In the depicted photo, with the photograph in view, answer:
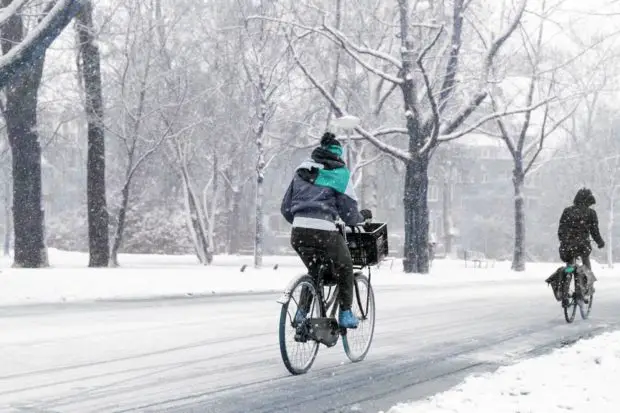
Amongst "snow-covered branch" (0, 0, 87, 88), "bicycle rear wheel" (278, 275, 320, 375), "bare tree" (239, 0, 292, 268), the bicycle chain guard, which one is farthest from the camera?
"bare tree" (239, 0, 292, 268)

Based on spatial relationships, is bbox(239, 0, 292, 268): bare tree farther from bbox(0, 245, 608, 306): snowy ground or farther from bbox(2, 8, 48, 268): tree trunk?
bbox(2, 8, 48, 268): tree trunk

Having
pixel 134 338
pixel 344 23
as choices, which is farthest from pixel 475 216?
pixel 134 338

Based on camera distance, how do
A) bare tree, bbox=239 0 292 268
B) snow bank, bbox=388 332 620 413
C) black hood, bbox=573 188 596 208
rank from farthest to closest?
1. bare tree, bbox=239 0 292 268
2. black hood, bbox=573 188 596 208
3. snow bank, bbox=388 332 620 413

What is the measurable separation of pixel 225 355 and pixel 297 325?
5.39 ft

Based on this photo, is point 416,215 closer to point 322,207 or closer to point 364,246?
point 364,246

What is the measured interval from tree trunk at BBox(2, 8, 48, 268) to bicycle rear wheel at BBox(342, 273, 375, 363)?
17.1 meters

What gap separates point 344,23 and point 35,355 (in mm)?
28160

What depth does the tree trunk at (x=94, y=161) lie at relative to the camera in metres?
26.1

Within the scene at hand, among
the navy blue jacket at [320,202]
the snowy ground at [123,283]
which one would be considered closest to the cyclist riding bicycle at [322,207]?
the navy blue jacket at [320,202]

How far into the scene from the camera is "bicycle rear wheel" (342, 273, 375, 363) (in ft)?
26.3

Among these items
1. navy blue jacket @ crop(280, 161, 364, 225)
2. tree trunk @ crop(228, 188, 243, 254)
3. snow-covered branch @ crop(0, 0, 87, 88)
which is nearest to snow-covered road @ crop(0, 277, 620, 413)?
navy blue jacket @ crop(280, 161, 364, 225)

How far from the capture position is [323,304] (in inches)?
292

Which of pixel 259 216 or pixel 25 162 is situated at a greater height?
pixel 25 162

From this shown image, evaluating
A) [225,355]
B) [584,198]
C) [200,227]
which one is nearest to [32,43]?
[225,355]
